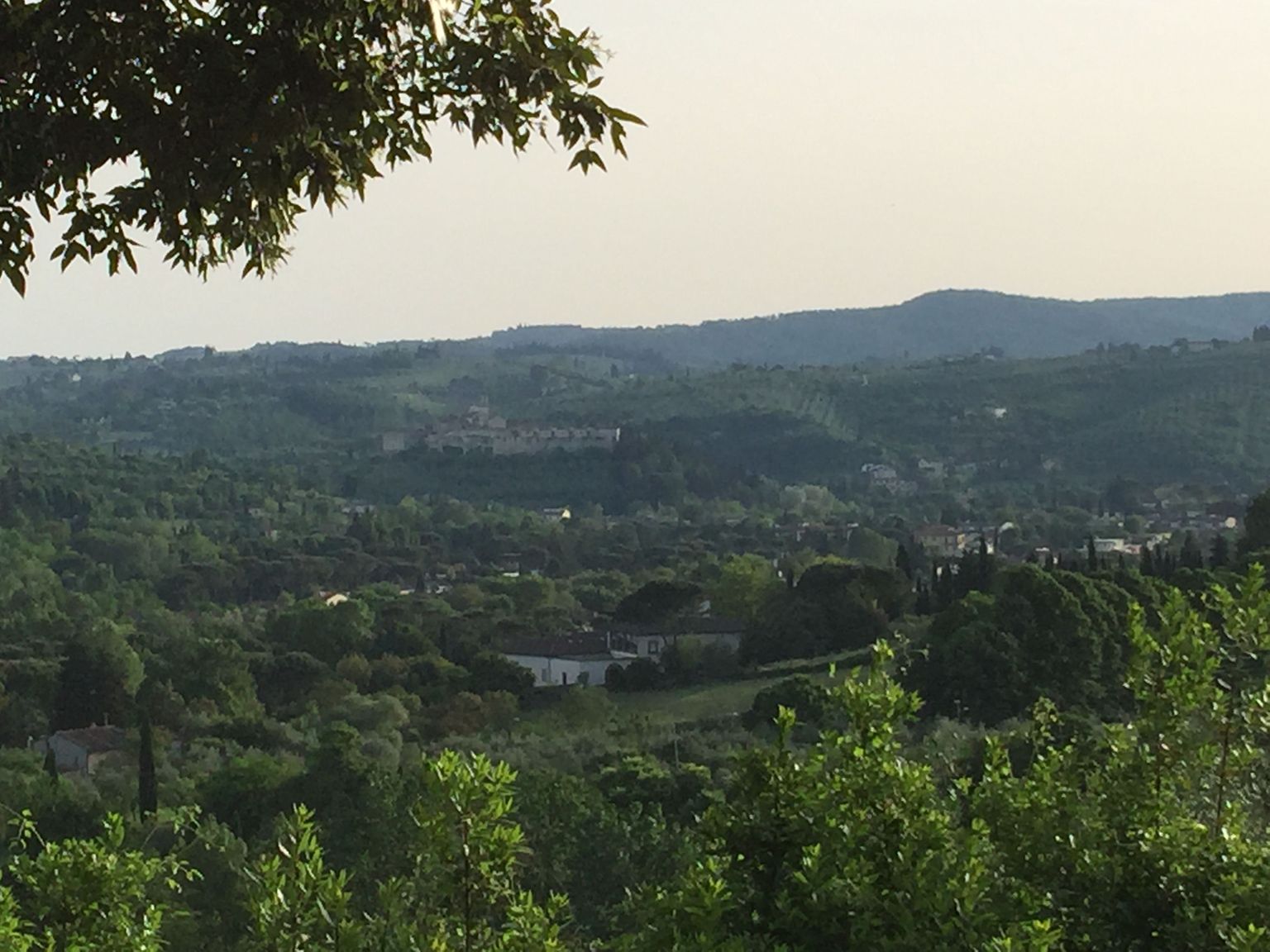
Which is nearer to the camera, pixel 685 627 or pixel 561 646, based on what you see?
pixel 561 646

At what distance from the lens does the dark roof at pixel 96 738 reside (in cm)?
3706

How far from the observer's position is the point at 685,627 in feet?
168

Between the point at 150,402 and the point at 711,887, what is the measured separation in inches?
6191

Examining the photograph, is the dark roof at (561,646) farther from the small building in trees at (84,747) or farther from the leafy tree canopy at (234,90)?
the leafy tree canopy at (234,90)

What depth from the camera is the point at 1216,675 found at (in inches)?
243

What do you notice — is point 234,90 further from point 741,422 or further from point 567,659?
point 741,422

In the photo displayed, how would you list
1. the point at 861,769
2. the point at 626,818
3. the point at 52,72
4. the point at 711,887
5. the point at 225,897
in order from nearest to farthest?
the point at 52,72 → the point at 711,887 → the point at 861,769 → the point at 225,897 → the point at 626,818

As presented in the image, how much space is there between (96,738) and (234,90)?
3581 centimetres

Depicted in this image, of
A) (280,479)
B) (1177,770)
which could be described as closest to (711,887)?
(1177,770)

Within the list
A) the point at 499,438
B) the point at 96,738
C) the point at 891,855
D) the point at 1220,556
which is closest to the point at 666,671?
the point at 1220,556

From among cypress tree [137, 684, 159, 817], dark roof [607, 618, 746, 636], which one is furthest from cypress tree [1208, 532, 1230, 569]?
cypress tree [137, 684, 159, 817]

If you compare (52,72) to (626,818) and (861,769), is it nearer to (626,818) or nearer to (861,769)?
(861,769)

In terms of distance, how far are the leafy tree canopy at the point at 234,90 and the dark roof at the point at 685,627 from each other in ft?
149

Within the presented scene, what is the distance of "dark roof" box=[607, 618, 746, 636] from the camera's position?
50.3 meters
